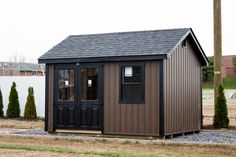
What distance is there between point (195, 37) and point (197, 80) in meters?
1.71

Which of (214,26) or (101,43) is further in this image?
(214,26)

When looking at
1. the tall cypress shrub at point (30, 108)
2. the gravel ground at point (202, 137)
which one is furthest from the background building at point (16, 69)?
the gravel ground at point (202, 137)

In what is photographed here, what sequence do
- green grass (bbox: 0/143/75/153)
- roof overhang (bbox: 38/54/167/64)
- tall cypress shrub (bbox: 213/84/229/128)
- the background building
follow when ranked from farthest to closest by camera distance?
the background building
tall cypress shrub (bbox: 213/84/229/128)
roof overhang (bbox: 38/54/167/64)
green grass (bbox: 0/143/75/153)

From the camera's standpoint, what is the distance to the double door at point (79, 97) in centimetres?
1650

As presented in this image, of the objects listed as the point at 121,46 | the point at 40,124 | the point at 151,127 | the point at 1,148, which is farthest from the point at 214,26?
the point at 1,148

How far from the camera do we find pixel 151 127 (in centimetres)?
1562

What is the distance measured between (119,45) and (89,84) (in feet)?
5.37

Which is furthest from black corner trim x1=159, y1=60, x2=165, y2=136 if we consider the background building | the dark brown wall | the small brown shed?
the background building

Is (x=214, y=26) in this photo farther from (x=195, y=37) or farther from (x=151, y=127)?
(x=151, y=127)

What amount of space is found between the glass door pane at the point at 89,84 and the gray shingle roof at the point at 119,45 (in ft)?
1.66

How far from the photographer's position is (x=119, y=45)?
16859 millimetres

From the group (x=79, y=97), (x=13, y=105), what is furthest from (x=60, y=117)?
(x=13, y=105)

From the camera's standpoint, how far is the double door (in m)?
16.5

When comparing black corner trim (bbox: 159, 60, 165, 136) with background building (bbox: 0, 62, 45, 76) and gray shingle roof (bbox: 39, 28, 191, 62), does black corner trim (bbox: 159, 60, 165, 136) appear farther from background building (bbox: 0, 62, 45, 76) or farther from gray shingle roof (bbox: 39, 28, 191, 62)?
background building (bbox: 0, 62, 45, 76)
